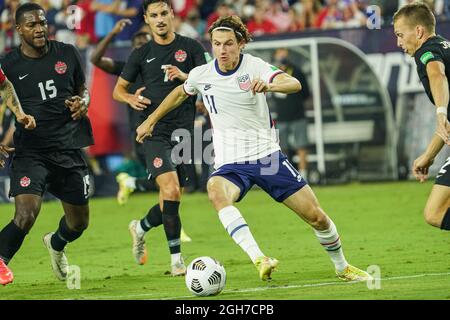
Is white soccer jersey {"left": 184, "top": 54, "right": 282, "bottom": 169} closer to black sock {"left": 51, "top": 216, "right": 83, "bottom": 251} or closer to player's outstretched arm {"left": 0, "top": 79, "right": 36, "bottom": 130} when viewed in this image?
player's outstretched arm {"left": 0, "top": 79, "right": 36, "bottom": 130}

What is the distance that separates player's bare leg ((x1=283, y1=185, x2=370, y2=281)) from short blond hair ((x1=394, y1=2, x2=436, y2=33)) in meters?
1.86

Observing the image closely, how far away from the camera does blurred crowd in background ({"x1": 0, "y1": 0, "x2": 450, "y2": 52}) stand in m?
22.0

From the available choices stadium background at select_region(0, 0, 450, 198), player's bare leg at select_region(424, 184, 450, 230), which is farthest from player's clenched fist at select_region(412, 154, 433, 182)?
stadium background at select_region(0, 0, 450, 198)

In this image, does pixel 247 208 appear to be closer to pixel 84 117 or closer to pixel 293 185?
pixel 84 117

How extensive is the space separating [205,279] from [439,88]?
108 inches

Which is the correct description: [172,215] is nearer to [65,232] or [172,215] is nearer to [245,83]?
[65,232]

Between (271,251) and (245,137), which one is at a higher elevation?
(245,137)

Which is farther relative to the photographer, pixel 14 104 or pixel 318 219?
pixel 14 104

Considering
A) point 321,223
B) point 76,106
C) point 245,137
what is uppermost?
point 76,106

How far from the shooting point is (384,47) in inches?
818

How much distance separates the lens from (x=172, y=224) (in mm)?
11797

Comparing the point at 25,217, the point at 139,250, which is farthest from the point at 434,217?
Result: the point at 139,250

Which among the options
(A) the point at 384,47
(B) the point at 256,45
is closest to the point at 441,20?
(A) the point at 384,47

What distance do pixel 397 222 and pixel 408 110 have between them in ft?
17.7
